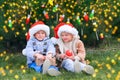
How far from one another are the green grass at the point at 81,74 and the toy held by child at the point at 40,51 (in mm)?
122

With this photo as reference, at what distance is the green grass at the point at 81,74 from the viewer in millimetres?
5729

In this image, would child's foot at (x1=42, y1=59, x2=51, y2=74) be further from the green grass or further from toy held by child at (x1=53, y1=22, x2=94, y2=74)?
toy held by child at (x1=53, y1=22, x2=94, y2=74)

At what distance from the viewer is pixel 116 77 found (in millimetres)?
5539

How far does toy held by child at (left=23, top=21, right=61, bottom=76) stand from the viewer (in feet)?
19.5

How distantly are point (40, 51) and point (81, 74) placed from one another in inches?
31.1

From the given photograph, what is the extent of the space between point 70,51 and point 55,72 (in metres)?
0.54

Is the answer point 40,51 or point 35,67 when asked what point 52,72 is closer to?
point 35,67

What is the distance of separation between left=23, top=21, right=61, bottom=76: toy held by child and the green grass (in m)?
0.12

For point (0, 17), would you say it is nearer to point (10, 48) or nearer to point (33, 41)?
point (10, 48)

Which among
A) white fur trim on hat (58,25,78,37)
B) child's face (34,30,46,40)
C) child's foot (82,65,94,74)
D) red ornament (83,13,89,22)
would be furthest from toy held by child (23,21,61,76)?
red ornament (83,13,89,22)

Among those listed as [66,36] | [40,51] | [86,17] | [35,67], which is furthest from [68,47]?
[86,17]

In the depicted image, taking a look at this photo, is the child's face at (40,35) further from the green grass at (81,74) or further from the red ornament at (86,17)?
the red ornament at (86,17)

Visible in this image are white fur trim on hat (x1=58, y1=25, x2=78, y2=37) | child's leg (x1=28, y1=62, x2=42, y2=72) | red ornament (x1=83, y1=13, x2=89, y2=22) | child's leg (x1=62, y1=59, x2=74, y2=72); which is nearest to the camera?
child's leg (x1=62, y1=59, x2=74, y2=72)

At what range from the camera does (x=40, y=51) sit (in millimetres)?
6234
